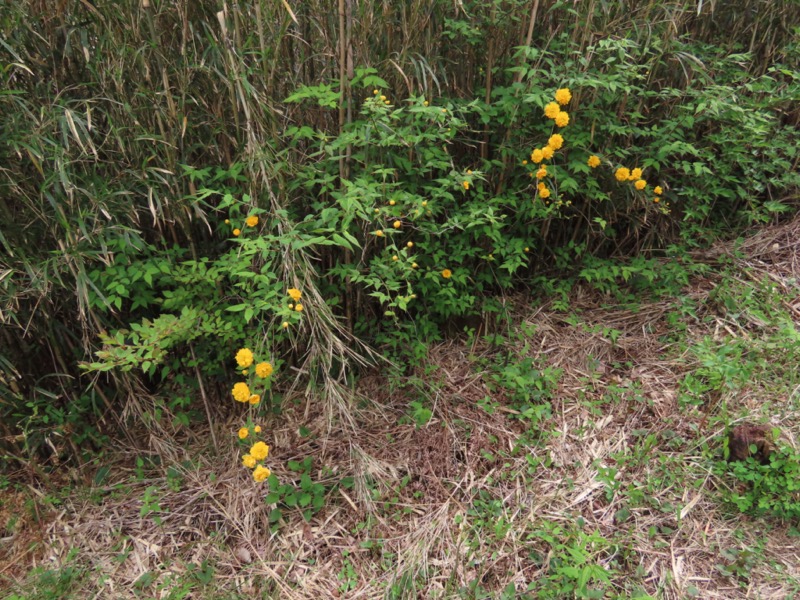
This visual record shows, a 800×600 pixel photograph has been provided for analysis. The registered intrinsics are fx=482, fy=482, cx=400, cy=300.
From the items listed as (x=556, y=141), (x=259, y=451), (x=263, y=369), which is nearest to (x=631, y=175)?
(x=556, y=141)

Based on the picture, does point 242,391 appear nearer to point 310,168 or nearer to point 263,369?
point 263,369

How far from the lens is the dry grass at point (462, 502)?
5.50 ft

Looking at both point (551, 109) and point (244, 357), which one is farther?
point (551, 109)

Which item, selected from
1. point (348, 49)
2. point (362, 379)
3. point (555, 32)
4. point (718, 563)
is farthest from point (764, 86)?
point (362, 379)

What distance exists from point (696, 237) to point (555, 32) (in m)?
1.33

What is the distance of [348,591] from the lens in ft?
5.58

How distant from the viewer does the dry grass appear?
1.68 meters

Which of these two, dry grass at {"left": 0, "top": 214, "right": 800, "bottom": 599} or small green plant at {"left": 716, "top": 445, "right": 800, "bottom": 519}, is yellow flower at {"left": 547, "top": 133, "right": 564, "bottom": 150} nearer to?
dry grass at {"left": 0, "top": 214, "right": 800, "bottom": 599}

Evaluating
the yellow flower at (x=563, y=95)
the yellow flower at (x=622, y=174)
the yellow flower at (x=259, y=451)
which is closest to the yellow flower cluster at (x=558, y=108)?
the yellow flower at (x=563, y=95)

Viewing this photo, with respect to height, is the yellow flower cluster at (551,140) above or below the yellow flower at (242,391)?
above

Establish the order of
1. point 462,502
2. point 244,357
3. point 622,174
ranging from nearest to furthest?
point 244,357
point 462,502
point 622,174

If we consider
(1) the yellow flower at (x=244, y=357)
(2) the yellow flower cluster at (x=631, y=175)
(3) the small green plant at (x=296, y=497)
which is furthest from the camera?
(2) the yellow flower cluster at (x=631, y=175)

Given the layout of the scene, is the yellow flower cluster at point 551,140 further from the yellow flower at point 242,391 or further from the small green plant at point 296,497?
the small green plant at point 296,497

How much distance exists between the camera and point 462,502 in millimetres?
1883
